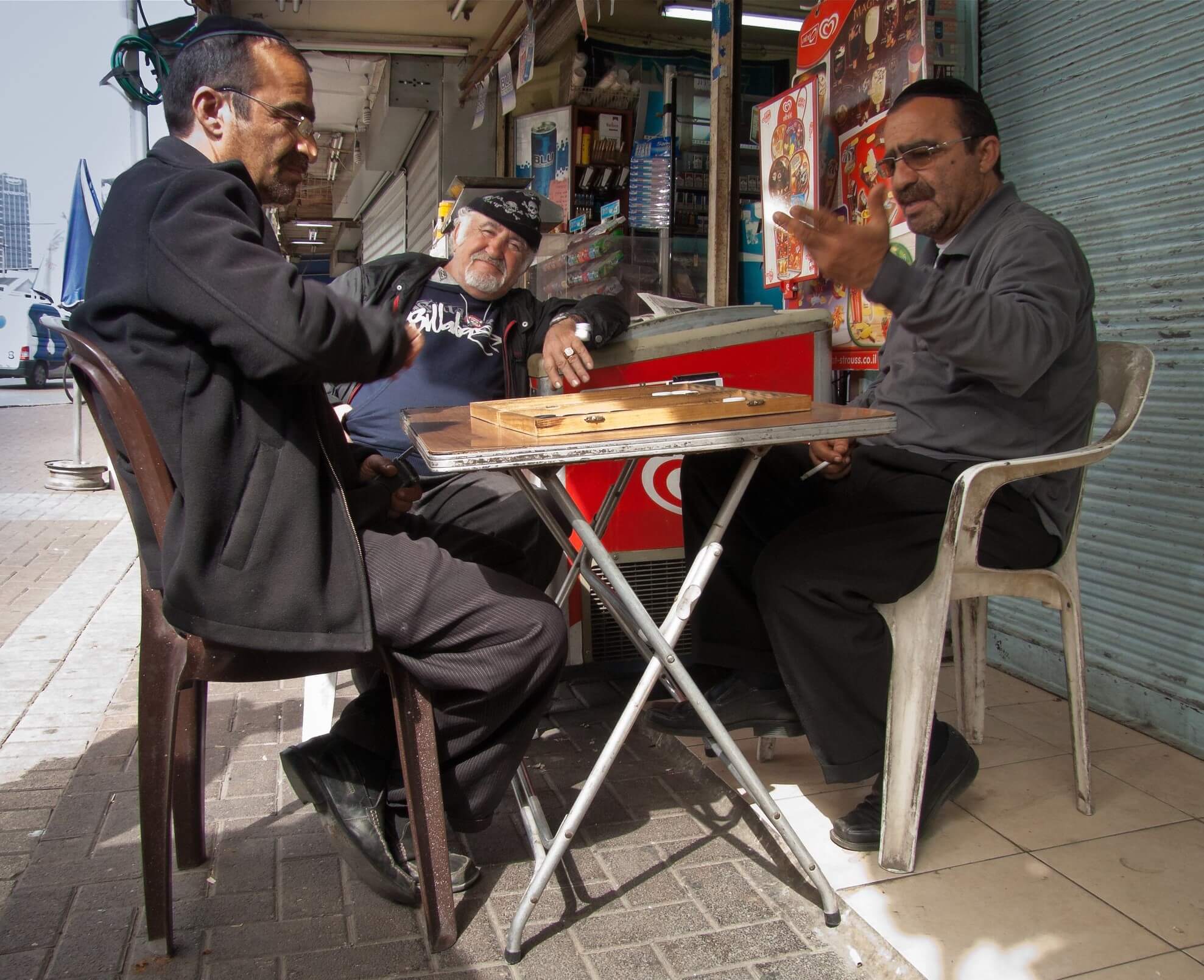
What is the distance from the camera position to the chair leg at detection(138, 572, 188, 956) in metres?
1.89

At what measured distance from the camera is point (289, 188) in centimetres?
213

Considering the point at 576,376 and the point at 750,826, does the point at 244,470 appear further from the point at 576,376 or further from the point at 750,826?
the point at 750,826

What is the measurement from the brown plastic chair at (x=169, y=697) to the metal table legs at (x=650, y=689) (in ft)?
0.68

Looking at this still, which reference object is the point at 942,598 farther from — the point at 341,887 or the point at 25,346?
the point at 25,346

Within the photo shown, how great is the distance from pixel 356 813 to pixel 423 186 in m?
8.48

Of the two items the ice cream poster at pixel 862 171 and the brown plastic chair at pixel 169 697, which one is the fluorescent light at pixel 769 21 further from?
the brown plastic chair at pixel 169 697

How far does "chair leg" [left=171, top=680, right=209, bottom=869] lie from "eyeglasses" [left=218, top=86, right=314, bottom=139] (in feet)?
4.08

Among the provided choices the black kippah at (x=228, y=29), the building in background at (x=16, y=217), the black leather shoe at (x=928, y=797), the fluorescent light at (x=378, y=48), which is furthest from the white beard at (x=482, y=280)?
the building in background at (x=16, y=217)

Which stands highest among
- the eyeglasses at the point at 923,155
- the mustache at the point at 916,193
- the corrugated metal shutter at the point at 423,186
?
the corrugated metal shutter at the point at 423,186

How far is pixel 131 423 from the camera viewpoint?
5.74 feet

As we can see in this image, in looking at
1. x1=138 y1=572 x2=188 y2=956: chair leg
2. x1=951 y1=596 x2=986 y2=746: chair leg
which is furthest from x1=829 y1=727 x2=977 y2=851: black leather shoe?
x1=138 y1=572 x2=188 y2=956: chair leg

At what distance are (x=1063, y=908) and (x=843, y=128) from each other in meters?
2.76

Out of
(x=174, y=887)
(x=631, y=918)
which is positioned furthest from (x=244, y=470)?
(x=631, y=918)

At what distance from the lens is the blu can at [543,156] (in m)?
6.74
